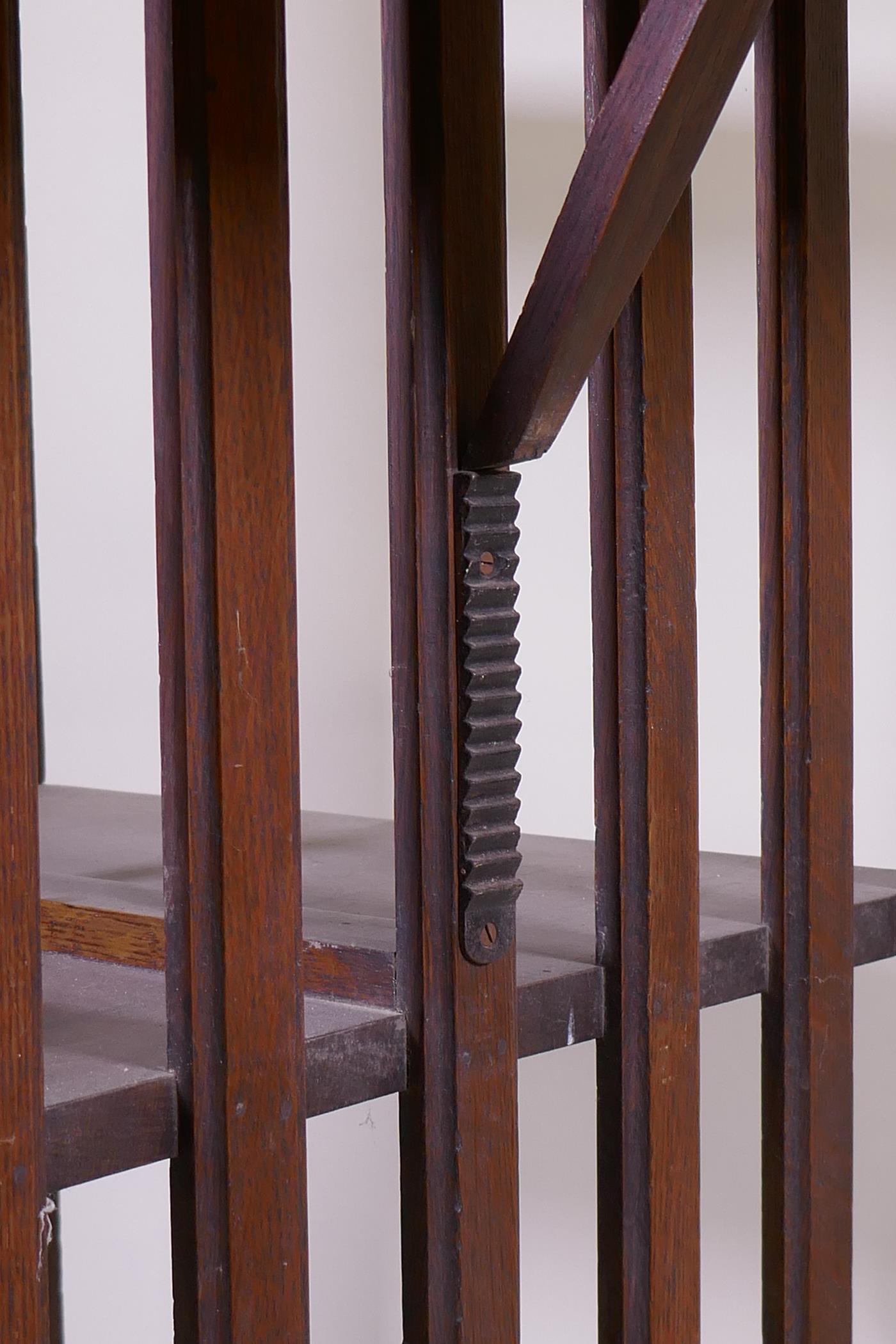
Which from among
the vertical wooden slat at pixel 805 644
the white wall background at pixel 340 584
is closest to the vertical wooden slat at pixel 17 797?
the vertical wooden slat at pixel 805 644

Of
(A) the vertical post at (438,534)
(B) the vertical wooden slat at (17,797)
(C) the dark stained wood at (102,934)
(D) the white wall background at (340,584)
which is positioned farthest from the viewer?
(D) the white wall background at (340,584)

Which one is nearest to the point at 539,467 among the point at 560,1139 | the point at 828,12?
the point at 560,1139

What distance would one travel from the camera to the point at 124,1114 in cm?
66

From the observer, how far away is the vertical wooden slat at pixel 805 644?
946mm

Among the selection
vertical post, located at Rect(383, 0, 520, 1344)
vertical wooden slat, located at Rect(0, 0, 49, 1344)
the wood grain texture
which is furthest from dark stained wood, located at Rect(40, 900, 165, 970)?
vertical wooden slat, located at Rect(0, 0, 49, 1344)

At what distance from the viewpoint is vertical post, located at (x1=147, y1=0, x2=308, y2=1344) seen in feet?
2.17

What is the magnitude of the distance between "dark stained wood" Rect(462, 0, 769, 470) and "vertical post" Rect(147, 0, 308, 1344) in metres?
0.10

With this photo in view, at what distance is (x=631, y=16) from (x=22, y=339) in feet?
1.30

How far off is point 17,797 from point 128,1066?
0.16 metres

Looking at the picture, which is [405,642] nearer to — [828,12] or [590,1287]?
[828,12]

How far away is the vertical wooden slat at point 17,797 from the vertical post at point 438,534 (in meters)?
0.21

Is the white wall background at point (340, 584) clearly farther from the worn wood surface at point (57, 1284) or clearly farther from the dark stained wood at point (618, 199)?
the dark stained wood at point (618, 199)

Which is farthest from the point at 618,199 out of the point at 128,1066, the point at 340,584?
the point at 340,584

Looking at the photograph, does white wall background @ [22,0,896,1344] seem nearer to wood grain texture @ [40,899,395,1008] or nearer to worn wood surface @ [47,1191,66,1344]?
worn wood surface @ [47,1191,66,1344]
